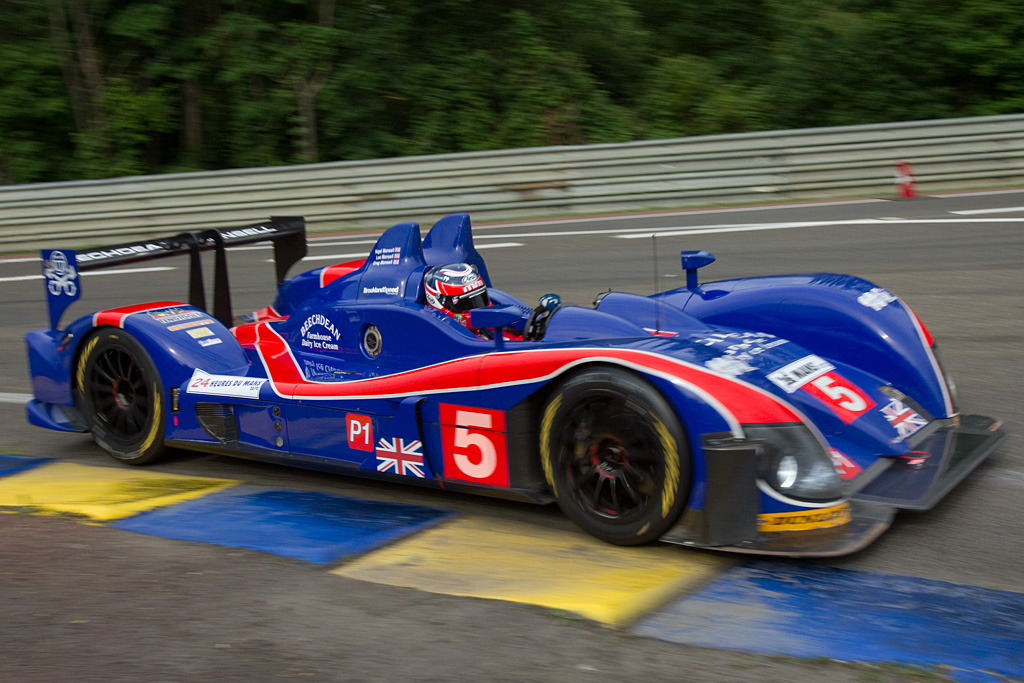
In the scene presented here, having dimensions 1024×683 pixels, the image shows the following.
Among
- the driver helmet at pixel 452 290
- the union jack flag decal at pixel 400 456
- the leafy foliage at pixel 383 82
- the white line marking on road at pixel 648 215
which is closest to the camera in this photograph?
the union jack flag decal at pixel 400 456

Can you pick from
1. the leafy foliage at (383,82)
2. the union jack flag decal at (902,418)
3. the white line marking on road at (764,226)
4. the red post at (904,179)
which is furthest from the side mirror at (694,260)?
the leafy foliage at (383,82)

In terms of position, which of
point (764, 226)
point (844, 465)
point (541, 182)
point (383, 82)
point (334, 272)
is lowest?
point (844, 465)

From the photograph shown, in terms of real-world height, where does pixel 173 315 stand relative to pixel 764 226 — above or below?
below

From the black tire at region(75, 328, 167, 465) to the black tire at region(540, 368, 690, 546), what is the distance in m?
2.42

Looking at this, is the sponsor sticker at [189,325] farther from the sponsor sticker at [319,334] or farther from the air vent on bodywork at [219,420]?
the sponsor sticker at [319,334]

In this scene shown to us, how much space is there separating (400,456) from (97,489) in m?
1.63

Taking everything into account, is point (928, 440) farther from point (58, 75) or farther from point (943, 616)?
point (58, 75)

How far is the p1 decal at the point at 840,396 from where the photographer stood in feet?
13.9

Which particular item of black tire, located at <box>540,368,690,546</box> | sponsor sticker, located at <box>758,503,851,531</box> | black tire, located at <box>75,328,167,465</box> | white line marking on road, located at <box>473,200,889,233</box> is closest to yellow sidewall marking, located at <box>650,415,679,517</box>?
black tire, located at <box>540,368,690,546</box>

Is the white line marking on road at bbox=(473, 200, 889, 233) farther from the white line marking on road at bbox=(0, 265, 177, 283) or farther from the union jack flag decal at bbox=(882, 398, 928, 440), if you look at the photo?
the union jack flag decal at bbox=(882, 398, 928, 440)

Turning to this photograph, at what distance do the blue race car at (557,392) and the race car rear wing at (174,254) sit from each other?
0.06 feet

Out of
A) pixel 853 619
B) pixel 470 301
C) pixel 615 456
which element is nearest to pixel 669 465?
pixel 615 456

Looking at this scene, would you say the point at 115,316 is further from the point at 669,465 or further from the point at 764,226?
the point at 764,226

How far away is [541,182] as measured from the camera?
13.3 meters
